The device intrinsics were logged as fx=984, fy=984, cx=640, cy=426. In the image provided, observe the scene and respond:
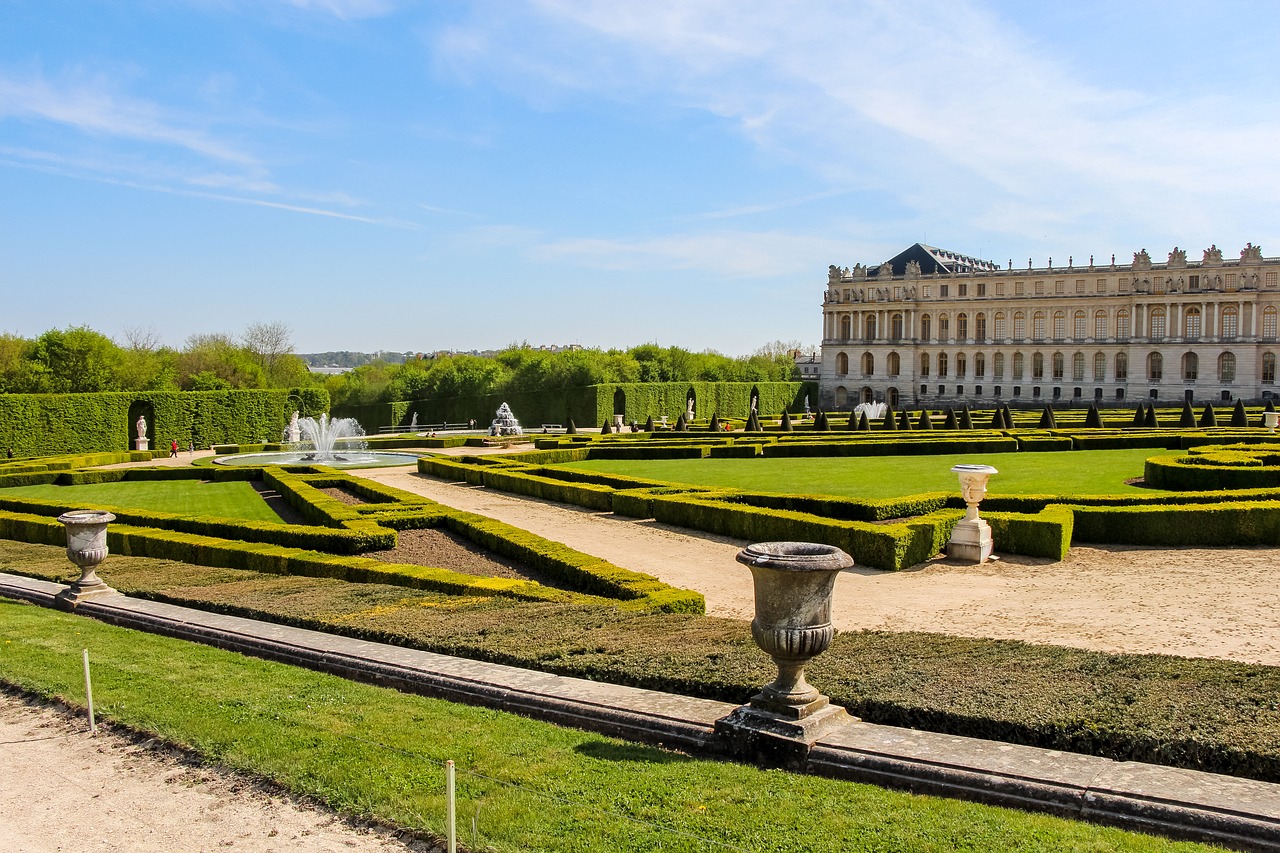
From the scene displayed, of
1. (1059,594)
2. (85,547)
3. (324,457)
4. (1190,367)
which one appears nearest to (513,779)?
(85,547)

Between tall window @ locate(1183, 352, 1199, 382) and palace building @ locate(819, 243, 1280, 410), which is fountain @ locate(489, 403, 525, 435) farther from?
tall window @ locate(1183, 352, 1199, 382)

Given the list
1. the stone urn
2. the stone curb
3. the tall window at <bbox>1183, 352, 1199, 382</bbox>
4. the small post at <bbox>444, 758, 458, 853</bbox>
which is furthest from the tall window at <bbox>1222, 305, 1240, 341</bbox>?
the small post at <bbox>444, 758, 458, 853</bbox>

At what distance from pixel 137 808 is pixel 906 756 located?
5.04 m

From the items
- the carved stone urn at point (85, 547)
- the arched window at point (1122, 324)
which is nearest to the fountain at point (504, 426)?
the carved stone urn at point (85, 547)

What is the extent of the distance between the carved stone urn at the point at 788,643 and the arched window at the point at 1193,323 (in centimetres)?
9154

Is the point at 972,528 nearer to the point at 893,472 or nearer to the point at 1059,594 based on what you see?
the point at 1059,594

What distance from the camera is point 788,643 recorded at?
22.2 ft

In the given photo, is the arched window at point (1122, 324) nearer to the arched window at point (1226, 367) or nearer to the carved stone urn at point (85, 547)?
the arched window at point (1226, 367)

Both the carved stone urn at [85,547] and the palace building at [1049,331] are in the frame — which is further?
the palace building at [1049,331]

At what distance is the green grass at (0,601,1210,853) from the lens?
5273 mm

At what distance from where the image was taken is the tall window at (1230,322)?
83.1 metres

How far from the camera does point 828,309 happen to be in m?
105

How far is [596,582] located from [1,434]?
3755cm

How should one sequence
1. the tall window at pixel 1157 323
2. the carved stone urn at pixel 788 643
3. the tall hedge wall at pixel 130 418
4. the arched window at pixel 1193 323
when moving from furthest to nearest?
the tall window at pixel 1157 323, the arched window at pixel 1193 323, the tall hedge wall at pixel 130 418, the carved stone urn at pixel 788 643
